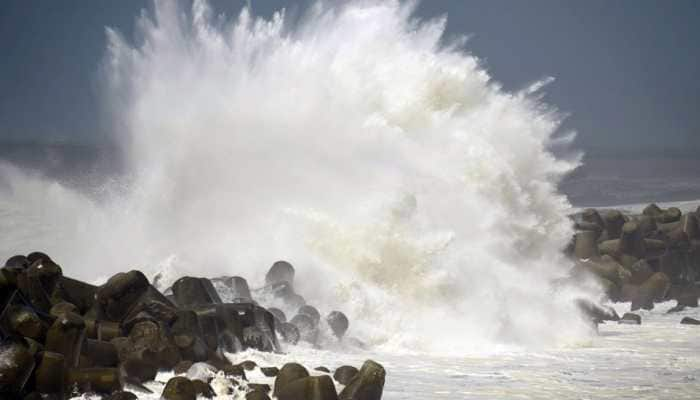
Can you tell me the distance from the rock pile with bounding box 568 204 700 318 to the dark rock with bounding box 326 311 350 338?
42.0ft

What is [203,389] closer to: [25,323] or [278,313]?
[25,323]

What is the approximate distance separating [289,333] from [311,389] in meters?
5.07

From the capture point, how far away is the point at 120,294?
10.5 meters

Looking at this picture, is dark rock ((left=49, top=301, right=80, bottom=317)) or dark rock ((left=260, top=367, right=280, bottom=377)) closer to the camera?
dark rock ((left=49, top=301, right=80, bottom=317))

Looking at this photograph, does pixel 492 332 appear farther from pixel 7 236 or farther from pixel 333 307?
pixel 7 236

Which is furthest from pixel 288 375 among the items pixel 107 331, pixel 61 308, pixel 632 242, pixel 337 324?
pixel 632 242

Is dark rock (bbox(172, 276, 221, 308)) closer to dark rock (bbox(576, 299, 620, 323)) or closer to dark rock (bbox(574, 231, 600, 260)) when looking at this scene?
dark rock (bbox(576, 299, 620, 323))

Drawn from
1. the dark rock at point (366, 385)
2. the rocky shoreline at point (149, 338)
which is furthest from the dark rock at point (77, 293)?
the dark rock at point (366, 385)

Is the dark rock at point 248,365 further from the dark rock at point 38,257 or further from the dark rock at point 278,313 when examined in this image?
the dark rock at point 278,313

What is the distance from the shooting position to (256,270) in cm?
1970

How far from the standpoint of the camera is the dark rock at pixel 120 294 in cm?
A: 1043

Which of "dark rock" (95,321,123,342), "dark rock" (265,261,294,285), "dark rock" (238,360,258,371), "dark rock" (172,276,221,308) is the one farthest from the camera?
"dark rock" (265,261,294,285)

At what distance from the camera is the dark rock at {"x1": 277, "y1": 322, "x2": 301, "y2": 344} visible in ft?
43.6

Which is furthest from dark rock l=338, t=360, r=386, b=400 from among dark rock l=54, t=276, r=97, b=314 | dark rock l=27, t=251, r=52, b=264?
dark rock l=27, t=251, r=52, b=264
